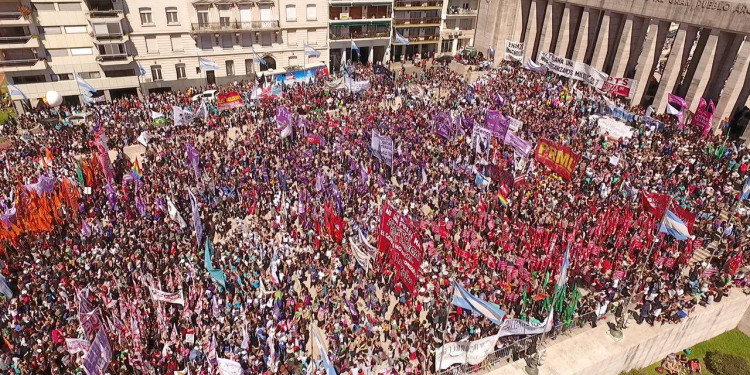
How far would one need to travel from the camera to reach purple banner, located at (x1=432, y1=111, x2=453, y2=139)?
1478 inches

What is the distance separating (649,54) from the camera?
45438mm

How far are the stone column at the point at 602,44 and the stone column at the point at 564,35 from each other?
3778 millimetres

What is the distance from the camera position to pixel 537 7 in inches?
2272

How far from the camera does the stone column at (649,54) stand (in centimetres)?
4431

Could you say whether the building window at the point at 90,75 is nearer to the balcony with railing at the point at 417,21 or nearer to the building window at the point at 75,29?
the building window at the point at 75,29

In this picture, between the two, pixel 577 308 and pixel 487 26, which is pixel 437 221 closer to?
pixel 577 308

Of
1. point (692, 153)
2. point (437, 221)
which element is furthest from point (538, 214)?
point (692, 153)

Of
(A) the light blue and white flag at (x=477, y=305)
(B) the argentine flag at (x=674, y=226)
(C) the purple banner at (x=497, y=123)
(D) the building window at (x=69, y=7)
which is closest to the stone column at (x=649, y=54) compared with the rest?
(C) the purple banner at (x=497, y=123)

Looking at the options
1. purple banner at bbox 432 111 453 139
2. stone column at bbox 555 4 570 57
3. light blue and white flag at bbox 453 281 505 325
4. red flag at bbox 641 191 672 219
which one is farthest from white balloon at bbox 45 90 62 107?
stone column at bbox 555 4 570 57

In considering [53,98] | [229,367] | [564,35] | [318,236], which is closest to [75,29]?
[53,98]

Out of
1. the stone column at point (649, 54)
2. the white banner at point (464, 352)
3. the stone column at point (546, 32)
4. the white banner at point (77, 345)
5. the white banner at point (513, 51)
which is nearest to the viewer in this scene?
the white banner at point (77, 345)

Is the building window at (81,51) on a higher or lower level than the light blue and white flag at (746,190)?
higher

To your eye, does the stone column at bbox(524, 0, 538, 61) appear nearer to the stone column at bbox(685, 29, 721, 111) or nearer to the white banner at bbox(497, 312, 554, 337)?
the stone column at bbox(685, 29, 721, 111)

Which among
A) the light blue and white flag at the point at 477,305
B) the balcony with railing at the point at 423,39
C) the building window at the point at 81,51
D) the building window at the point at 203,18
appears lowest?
the light blue and white flag at the point at 477,305
